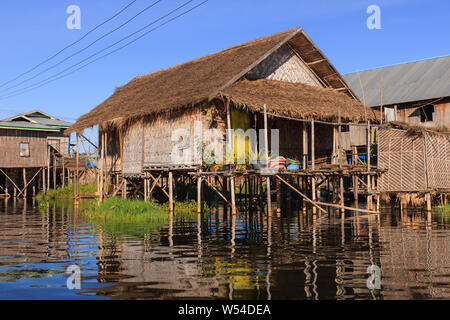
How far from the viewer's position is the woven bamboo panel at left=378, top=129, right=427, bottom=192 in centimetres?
1719

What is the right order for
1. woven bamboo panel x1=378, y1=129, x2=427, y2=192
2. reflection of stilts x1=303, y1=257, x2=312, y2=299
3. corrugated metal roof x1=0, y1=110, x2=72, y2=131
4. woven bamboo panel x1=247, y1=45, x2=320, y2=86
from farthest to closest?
corrugated metal roof x1=0, y1=110, x2=72, y2=131, woven bamboo panel x1=247, y1=45, x2=320, y2=86, woven bamboo panel x1=378, y1=129, x2=427, y2=192, reflection of stilts x1=303, y1=257, x2=312, y2=299

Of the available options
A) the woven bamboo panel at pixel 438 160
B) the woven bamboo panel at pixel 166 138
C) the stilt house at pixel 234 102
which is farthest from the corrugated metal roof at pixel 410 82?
the woven bamboo panel at pixel 166 138

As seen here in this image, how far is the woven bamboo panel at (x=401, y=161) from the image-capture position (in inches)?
677

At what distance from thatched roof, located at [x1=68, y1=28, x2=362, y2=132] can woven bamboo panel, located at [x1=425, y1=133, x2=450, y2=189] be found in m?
4.72

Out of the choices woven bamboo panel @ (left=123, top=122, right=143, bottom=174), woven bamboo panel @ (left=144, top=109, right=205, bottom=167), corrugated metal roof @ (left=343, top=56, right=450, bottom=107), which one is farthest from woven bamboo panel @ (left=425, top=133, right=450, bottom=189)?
woven bamboo panel @ (left=123, top=122, right=143, bottom=174)

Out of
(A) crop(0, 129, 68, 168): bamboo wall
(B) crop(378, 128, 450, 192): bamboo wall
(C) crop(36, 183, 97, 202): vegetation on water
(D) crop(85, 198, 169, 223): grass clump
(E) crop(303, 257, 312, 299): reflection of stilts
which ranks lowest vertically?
(E) crop(303, 257, 312, 299): reflection of stilts

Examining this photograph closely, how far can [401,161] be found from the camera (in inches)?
693

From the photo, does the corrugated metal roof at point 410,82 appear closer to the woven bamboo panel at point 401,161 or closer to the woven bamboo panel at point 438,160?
the woven bamboo panel at point 438,160

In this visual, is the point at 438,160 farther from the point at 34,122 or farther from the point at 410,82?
the point at 34,122

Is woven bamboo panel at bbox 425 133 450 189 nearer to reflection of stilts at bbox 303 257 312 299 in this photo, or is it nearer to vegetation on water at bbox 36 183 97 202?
reflection of stilts at bbox 303 257 312 299

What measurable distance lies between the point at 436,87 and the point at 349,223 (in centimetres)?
Result: 1639

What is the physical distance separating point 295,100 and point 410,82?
14.1 metres
